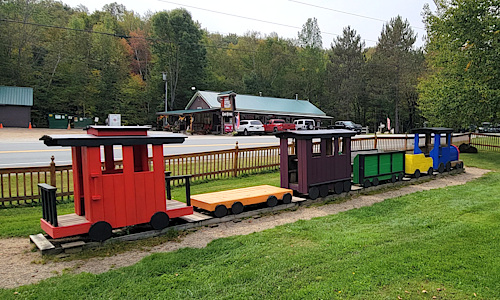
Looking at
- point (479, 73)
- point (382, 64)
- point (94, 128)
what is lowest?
point (94, 128)

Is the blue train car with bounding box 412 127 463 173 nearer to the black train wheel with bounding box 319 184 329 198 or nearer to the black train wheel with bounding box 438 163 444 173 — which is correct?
the black train wheel with bounding box 438 163 444 173

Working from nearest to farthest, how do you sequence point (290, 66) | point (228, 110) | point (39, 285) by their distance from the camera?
point (39, 285) < point (228, 110) < point (290, 66)

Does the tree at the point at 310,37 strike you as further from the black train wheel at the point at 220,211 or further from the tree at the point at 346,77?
the black train wheel at the point at 220,211

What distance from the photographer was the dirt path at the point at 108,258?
5.18 m

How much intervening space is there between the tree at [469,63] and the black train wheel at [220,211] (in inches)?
752

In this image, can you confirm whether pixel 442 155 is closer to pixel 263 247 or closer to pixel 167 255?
→ pixel 263 247

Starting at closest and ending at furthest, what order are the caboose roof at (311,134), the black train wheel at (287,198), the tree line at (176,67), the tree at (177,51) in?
the black train wheel at (287,198)
the caboose roof at (311,134)
the tree line at (176,67)
the tree at (177,51)

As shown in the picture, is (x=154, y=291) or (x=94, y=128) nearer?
(x=154, y=291)

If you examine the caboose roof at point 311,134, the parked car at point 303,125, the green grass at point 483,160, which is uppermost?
the parked car at point 303,125

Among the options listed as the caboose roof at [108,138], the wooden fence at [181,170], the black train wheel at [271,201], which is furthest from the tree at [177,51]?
the caboose roof at [108,138]

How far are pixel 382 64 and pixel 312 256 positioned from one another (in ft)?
190

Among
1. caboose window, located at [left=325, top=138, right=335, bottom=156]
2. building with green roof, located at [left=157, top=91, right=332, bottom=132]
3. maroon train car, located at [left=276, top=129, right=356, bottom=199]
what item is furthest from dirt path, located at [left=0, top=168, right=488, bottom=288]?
building with green roof, located at [left=157, top=91, right=332, bottom=132]

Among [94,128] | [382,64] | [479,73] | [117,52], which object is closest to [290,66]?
[382,64]

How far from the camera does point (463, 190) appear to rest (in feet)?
36.9
